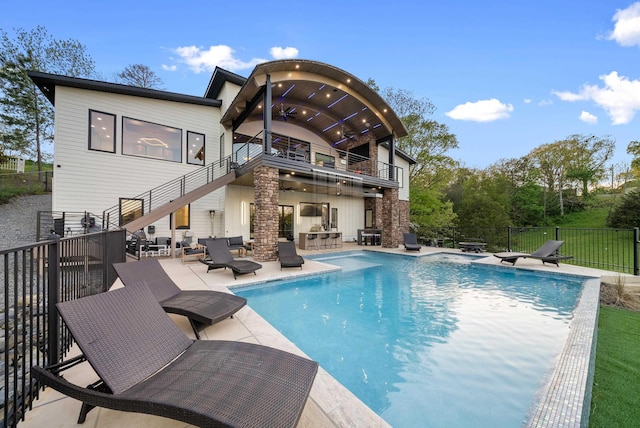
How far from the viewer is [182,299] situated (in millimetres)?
3805

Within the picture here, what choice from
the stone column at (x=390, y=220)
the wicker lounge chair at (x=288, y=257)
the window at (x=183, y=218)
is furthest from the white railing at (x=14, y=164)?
the stone column at (x=390, y=220)

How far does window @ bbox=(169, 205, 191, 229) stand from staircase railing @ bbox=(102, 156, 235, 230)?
2.20 feet

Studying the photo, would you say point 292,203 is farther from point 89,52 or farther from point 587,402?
point 89,52

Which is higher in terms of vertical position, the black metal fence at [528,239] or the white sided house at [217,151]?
the white sided house at [217,151]

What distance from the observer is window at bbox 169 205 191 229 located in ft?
38.4

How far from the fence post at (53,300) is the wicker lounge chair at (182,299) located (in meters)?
1.24

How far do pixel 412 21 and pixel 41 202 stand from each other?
22.7m

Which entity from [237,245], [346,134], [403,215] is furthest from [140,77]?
[403,215]

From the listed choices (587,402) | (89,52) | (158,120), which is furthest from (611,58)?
(89,52)

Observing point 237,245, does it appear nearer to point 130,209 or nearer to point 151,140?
point 130,209

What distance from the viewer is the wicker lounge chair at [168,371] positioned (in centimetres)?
148

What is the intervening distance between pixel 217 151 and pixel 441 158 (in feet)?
61.5

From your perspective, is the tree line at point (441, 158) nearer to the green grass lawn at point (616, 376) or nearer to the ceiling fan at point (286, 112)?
the ceiling fan at point (286, 112)

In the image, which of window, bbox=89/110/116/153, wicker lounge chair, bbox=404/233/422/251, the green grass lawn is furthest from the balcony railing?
the green grass lawn
